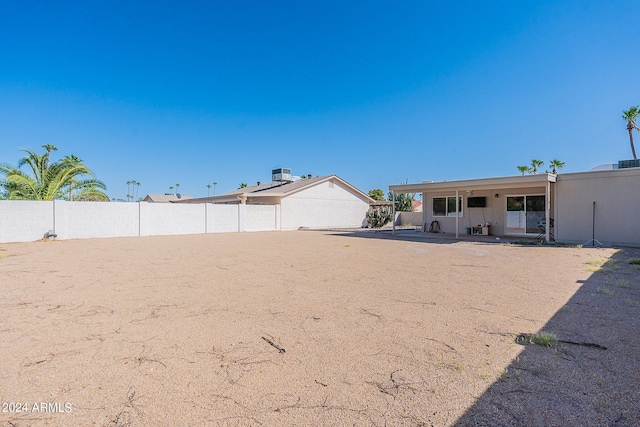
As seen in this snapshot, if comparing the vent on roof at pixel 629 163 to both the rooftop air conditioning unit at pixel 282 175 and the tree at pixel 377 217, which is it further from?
the rooftop air conditioning unit at pixel 282 175

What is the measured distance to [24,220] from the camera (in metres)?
14.6

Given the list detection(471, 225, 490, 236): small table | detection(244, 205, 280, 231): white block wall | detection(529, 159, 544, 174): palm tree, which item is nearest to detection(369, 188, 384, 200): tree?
detection(529, 159, 544, 174): palm tree

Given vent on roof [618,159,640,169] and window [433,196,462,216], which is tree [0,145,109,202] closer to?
window [433,196,462,216]

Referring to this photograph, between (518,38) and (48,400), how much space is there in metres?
18.2

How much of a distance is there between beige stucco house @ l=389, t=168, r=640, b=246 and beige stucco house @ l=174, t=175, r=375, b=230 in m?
9.61

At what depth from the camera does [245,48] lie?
63.9ft

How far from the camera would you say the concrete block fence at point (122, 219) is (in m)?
14.5

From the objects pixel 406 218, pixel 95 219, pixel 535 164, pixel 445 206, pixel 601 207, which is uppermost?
pixel 535 164

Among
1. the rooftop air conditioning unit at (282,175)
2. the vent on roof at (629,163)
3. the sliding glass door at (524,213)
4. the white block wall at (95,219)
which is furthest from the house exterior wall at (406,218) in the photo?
the white block wall at (95,219)

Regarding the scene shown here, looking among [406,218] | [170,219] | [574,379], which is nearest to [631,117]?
[406,218]

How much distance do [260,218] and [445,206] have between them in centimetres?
1296

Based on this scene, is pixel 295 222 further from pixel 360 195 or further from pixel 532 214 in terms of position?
pixel 532 214

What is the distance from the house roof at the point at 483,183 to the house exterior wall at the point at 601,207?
3.22 ft

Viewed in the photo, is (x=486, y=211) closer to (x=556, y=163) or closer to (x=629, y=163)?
(x=629, y=163)
